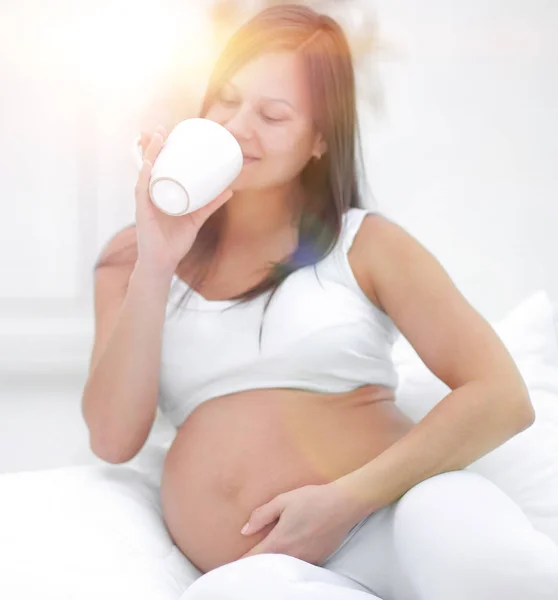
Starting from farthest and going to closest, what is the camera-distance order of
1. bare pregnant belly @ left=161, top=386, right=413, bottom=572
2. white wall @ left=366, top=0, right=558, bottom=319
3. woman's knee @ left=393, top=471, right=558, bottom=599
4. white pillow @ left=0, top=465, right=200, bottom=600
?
1. white wall @ left=366, top=0, right=558, bottom=319
2. bare pregnant belly @ left=161, top=386, right=413, bottom=572
3. white pillow @ left=0, top=465, right=200, bottom=600
4. woman's knee @ left=393, top=471, right=558, bottom=599

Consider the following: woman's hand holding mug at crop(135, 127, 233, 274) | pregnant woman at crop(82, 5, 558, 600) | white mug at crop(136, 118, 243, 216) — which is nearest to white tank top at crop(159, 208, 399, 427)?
pregnant woman at crop(82, 5, 558, 600)

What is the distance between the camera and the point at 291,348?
0.98m

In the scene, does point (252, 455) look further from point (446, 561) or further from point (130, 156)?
point (130, 156)

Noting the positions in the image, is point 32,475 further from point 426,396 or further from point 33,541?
point 426,396

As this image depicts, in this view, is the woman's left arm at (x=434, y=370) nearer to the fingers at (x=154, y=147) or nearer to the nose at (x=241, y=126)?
the nose at (x=241, y=126)

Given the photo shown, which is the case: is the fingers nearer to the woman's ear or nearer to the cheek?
the cheek

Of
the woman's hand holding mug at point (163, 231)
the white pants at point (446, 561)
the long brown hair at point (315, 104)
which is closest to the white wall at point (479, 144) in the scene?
the long brown hair at point (315, 104)

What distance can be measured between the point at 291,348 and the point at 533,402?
1.27ft

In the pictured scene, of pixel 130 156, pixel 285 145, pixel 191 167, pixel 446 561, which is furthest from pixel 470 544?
pixel 130 156

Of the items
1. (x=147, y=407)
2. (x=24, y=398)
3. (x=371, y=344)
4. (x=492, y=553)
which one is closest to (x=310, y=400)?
(x=371, y=344)

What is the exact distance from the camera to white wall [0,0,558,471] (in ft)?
4.76

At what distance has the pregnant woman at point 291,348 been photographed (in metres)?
0.87

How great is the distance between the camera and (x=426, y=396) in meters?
1.15

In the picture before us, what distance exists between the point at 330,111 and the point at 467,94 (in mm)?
591
